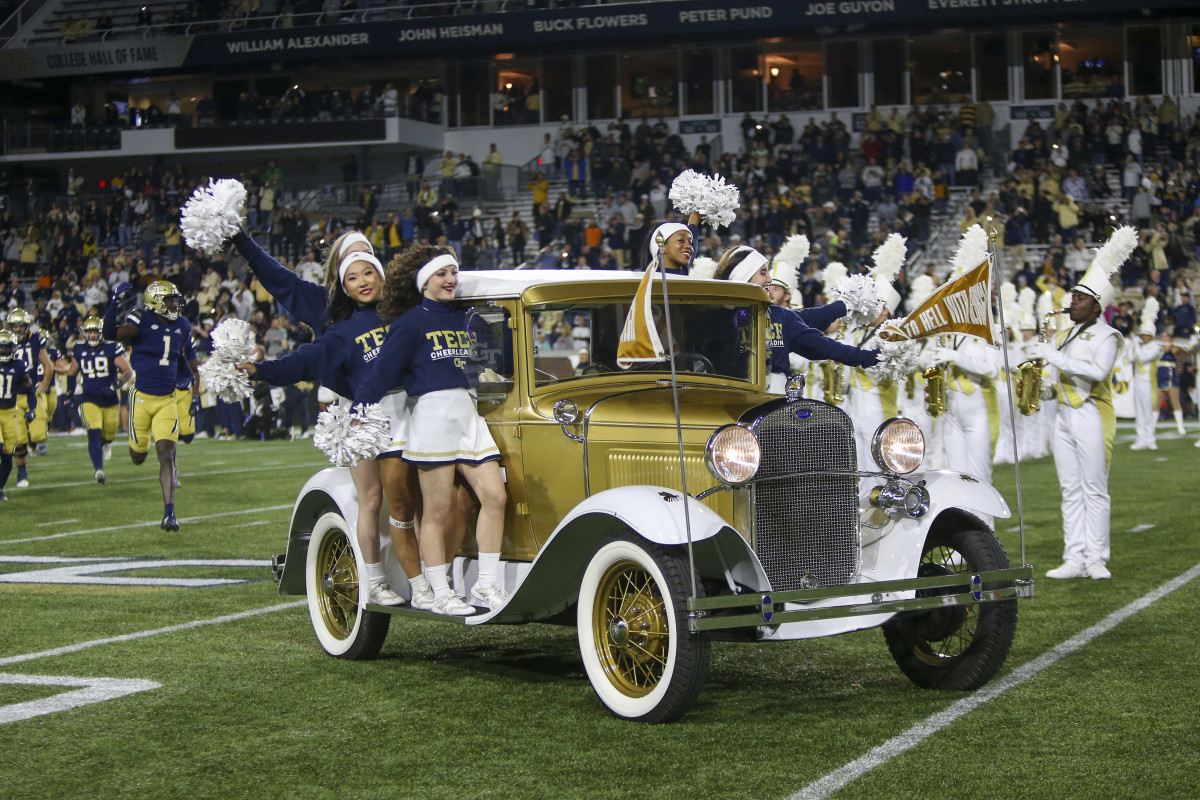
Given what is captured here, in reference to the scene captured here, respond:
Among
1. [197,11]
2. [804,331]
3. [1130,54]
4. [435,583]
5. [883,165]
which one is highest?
[197,11]

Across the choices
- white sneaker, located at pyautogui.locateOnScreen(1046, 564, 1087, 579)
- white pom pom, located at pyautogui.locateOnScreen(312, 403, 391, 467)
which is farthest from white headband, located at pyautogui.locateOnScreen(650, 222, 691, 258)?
white sneaker, located at pyautogui.locateOnScreen(1046, 564, 1087, 579)

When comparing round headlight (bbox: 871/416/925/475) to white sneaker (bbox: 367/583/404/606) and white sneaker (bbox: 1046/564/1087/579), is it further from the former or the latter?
white sneaker (bbox: 1046/564/1087/579)

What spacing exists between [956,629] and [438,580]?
239cm

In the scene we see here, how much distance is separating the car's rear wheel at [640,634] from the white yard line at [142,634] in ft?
9.89

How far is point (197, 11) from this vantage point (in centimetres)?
4316

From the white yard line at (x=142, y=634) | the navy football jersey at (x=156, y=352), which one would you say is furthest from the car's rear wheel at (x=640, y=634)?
the navy football jersey at (x=156, y=352)

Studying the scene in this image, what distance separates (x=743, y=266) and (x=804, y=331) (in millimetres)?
518

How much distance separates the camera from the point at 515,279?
6895mm

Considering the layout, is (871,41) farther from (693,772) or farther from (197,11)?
(693,772)

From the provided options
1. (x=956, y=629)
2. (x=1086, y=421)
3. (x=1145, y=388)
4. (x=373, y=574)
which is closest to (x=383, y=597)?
(x=373, y=574)

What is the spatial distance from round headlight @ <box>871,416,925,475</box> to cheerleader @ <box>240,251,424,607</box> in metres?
2.26

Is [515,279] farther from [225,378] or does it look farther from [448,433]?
[225,378]

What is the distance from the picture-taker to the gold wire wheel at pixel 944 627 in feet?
21.3

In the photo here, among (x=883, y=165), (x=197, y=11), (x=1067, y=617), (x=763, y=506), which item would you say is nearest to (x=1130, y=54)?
(x=883, y=165)
